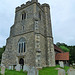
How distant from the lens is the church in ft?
46.2

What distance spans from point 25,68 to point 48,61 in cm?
601

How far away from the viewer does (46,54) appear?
1602 cm

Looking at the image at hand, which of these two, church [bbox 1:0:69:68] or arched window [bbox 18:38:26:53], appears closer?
church [bbox 1:0:69:68]

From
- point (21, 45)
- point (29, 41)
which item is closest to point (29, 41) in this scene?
point (29, 41)

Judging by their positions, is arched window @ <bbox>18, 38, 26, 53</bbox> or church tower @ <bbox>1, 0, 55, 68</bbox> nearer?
church tower @ <bbox>1, 0, 55, 68</bbox>

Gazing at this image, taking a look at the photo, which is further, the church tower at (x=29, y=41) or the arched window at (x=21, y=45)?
the arched window at (x=21, y=45)

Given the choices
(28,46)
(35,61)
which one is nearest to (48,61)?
(35,61)

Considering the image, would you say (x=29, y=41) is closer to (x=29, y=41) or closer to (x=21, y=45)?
(x=29, y=41)

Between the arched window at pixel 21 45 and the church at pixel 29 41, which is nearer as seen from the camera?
the church at pixel 29 41

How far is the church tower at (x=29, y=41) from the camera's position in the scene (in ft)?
46.2

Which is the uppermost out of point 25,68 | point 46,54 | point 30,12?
point 30,12

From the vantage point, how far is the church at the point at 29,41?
46.2ft

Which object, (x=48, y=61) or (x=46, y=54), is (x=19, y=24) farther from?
(x=48, y=61)

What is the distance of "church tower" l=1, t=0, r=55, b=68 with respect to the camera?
555 inches
